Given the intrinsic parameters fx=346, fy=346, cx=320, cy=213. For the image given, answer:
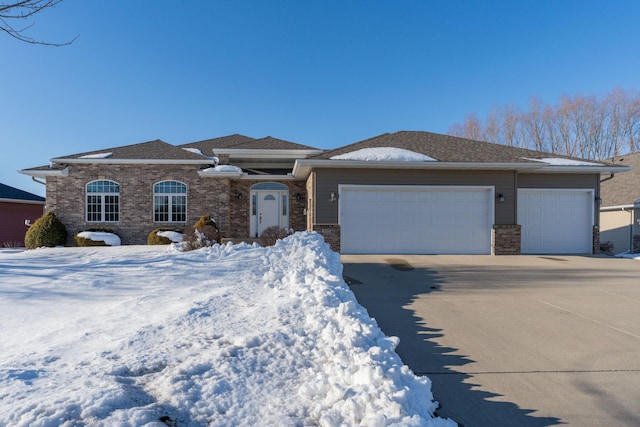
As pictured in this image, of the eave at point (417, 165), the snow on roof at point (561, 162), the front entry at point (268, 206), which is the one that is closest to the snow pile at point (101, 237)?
the front entry at point (268, 206)

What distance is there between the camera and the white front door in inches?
594

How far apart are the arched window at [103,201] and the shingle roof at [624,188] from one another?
22.4 metres

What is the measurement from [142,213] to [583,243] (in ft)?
54.9

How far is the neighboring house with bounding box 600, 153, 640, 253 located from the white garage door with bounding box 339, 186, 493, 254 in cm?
873

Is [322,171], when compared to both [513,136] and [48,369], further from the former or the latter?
[513,136]

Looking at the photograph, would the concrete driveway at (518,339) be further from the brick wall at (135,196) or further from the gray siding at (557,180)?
the brick wall at (135,196)

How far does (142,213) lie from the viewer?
45.8ft

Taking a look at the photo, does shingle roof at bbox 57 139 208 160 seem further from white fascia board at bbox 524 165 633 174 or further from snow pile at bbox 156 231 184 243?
white fascia board at bbox 524 165 633 174

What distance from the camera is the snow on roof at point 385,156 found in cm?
1133

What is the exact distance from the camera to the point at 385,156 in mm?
11516

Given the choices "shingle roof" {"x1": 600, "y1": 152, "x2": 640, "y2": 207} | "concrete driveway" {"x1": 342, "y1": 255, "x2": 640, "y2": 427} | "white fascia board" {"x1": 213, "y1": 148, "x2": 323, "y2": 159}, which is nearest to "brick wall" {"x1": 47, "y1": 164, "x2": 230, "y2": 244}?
"white fascia board" {"x1": 213, "y1": 148, "x2": 323, "y2": 159}

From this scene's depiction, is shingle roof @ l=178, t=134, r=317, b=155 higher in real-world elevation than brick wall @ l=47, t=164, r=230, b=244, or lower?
higher

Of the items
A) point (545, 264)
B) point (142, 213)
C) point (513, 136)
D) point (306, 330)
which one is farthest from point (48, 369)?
point (513, 136)

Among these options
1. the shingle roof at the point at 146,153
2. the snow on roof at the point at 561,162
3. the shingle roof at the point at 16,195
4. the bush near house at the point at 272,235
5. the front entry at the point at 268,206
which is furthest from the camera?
the shingle roof at the point at 16,195
